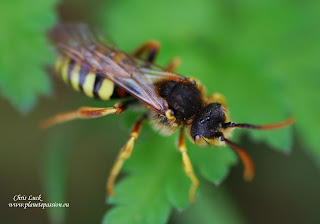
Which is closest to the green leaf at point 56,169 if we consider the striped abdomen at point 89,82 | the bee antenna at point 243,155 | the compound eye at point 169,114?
the striped abdomen at point 89,82

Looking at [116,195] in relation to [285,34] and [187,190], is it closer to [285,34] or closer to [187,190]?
[187,190]

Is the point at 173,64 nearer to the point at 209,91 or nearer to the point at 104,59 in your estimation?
the point at 209,91

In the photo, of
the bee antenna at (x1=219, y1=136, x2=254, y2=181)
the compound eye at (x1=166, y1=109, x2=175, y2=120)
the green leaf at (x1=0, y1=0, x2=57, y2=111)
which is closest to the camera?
the bee antenna at (x1=219, y1=136, x2=254, y2=181)

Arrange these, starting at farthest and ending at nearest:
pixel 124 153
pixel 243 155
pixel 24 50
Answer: pixel 24 50, pixel 124 153, pixel 243 155

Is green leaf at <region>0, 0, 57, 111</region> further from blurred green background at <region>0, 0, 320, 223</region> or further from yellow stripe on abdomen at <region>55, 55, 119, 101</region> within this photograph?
yellow stripe on abdomen at <region>55, 55, 119, 101</region>

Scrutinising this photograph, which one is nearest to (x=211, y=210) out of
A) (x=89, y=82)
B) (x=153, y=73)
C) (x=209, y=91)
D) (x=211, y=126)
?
(x=209, y=91)

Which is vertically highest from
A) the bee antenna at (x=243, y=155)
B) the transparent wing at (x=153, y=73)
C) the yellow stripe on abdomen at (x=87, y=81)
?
the yellow stripe on abdomen at (x=87, y=81)

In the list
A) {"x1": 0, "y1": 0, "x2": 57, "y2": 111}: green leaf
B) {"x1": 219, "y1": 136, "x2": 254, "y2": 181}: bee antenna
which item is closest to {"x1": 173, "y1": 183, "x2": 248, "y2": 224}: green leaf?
{"x1": 219, "y1": 136, "x2": 254, "y2": 181}: bee antenna

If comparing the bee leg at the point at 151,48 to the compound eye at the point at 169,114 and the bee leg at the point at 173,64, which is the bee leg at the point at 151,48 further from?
the compound eye at the point at 169,114
